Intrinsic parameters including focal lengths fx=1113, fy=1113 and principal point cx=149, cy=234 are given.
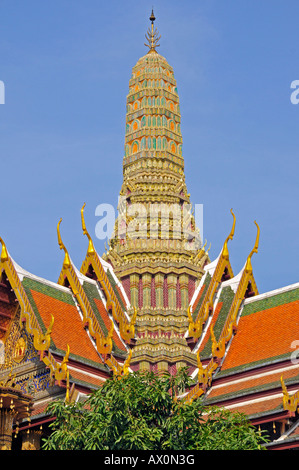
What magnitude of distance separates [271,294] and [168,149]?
7.87 m

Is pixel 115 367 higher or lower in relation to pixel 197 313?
lower

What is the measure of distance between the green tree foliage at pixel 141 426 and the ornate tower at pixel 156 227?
1030 cm

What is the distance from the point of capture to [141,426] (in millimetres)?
25391

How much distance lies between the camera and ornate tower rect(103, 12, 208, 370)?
37.8 metres

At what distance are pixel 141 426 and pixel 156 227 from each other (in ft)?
50.2

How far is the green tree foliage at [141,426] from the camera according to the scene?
992 inches

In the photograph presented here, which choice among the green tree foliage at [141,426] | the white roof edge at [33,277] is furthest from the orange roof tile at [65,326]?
the green tree foliage at [141,426]

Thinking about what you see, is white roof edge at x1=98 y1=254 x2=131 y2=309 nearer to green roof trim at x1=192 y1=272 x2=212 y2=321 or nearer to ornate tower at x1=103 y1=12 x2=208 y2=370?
ornate tower at x1=103 y1=12 x2=208 y2=370

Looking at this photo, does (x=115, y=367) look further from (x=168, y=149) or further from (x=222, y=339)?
(x=168, y=149)

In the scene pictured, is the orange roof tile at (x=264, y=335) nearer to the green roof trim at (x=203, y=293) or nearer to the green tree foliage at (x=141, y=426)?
the green roof trim at (x=203, y=293)

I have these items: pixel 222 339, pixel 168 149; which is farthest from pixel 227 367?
pixel 168 149

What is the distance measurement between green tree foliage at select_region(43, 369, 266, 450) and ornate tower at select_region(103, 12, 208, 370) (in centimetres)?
1030

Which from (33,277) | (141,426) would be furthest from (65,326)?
(141,426)
